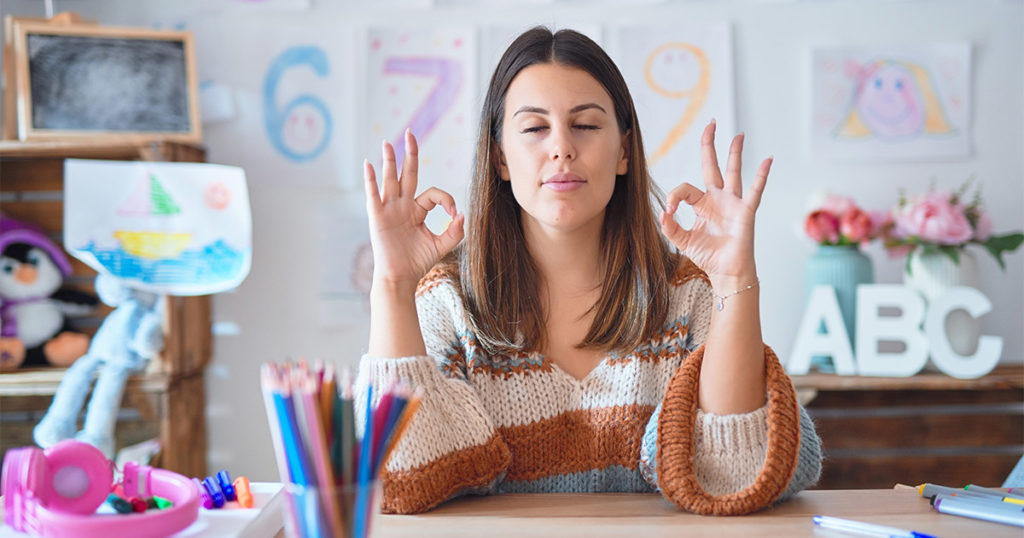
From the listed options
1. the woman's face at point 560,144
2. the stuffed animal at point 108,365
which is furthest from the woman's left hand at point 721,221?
the stuffed animal at point 108,365

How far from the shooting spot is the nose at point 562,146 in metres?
0.91

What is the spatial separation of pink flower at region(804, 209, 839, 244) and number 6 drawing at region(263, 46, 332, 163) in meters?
1.20

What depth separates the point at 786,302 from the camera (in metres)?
1.95

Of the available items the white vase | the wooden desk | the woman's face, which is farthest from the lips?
the white vase

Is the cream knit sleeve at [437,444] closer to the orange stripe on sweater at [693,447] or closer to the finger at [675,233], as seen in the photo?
the orange stripe on sweater at [693,447]

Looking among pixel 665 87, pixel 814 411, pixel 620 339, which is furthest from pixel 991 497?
pixel 665 87

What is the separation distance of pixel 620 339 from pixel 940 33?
152cm

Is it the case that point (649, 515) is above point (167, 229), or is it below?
below

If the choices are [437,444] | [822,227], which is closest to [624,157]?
[437,444]

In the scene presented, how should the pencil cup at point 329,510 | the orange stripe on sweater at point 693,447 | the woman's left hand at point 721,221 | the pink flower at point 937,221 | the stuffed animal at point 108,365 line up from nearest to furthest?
the pencil cup at point 329,510
the orange stripe on sweater at point 693,447
the woman's left hand at point 721,221
the stuffed animal at point 108,365
the pink flower at point 937,221

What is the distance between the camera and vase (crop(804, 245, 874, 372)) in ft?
5.88

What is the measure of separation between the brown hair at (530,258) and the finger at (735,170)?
0.60ft

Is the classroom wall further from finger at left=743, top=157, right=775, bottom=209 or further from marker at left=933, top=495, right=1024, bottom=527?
marker at left=933, top=495, right=1024, bottom=527

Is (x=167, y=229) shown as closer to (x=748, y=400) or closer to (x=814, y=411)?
(x=748, y=400)
